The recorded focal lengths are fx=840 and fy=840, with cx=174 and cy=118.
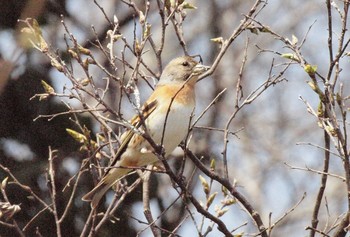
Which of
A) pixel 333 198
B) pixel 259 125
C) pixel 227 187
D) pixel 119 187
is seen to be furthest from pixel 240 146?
pixel 227 187

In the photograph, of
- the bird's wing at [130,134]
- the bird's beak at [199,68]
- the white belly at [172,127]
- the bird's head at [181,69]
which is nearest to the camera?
the white belly at [172,127]

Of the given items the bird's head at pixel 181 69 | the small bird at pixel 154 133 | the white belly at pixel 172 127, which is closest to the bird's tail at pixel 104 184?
the small bird at pixel 154 133

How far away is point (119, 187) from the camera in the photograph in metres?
5.52

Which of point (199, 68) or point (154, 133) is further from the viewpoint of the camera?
point (199, 68)

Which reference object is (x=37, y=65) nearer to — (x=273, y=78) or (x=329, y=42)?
(x=273, y=78)

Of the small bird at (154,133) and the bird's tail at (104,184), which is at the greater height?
the small bird at (154,133)

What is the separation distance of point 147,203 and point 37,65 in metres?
2.50

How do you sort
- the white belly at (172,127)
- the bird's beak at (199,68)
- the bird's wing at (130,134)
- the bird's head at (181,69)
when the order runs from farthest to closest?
the bird's head at (181,69) < the bird's beak at (199,68) < the bird's wing at (130,134) < the white belly at (172,127)

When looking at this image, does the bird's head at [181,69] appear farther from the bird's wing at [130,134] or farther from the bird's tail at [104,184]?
the bird's tail at [104,184]

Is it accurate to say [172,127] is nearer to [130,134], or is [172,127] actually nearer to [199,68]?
[130,134]

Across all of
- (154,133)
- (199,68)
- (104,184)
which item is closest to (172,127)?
(154,133)

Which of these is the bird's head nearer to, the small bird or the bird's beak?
the bird's beak

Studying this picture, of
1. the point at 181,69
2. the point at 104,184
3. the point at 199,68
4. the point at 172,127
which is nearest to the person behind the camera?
the point at 172,127

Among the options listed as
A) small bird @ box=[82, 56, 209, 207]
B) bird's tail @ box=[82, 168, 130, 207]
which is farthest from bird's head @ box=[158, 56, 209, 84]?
bird's tail @ box=[82, 168, 130, 207]
